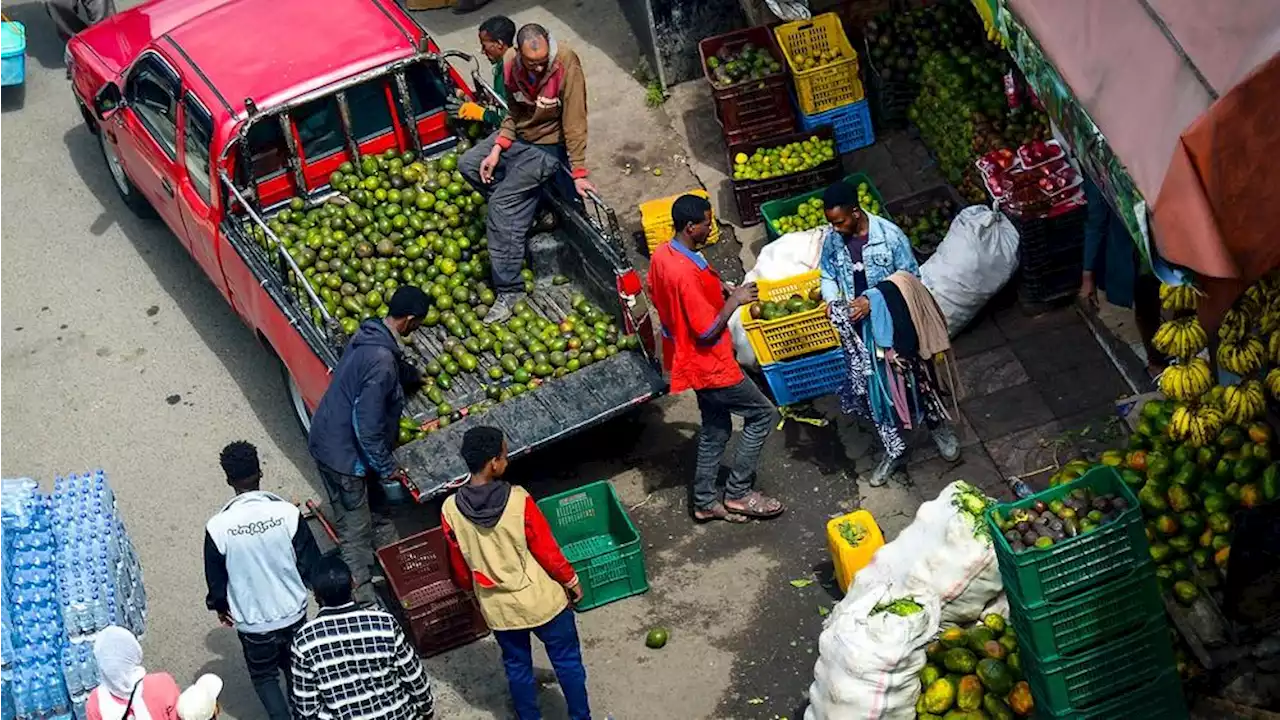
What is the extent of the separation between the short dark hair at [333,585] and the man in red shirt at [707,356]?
234cm

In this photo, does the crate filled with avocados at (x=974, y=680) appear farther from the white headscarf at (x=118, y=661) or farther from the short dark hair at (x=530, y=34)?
the short dark hair at (x=530, y=34)

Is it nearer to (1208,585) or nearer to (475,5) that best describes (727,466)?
(1208,585)

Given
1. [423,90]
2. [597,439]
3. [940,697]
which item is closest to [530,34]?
[423,90]

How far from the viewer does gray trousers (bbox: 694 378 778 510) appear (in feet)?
32.7

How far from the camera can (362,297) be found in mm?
11203

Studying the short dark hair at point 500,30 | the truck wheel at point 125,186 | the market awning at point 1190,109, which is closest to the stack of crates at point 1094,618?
the market awning at point 1190,109

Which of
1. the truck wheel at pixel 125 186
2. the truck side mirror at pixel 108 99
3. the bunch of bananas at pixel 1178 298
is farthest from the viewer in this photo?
the truck wheel at pixel 125 186

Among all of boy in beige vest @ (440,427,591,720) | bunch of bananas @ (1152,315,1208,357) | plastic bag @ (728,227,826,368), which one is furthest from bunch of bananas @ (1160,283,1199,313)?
boy in beige vest @ (440,427,591,720)

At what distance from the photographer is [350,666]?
8.27 meters

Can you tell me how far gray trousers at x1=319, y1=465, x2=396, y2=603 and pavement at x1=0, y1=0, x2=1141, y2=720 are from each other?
0.63 m

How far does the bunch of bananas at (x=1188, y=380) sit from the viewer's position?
27.3 feet

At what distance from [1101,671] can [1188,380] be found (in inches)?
55.7

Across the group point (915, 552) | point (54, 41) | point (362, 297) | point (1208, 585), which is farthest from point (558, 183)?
point (54, 41)

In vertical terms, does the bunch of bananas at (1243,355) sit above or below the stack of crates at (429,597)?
above
